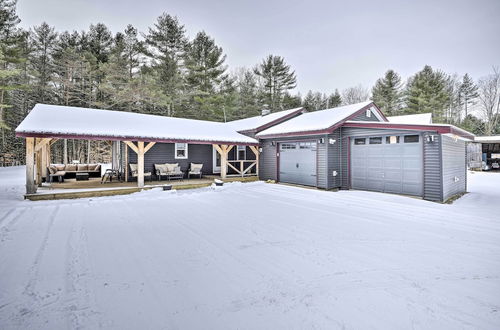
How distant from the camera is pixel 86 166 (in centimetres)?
1163

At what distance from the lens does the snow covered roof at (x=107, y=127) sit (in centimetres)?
782

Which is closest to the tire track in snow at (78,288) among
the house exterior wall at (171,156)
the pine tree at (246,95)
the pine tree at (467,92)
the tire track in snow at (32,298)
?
the tire track in snow at (32,298)

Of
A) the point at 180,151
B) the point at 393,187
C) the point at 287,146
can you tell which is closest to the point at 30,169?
the point at 180,151

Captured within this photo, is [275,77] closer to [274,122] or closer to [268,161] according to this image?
[274,122]

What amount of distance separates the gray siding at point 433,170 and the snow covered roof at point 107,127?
24.6 feet

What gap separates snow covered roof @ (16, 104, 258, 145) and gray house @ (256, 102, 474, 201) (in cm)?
255

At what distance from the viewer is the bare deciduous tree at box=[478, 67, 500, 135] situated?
24.9 metres

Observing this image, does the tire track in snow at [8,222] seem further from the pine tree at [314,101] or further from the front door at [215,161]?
the pine tree at [314,101]

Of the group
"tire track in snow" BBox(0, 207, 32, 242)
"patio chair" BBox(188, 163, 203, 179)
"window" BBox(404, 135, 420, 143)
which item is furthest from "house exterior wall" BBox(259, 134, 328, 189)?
"tire track in snow" BBox(0, 207, 32, 242)

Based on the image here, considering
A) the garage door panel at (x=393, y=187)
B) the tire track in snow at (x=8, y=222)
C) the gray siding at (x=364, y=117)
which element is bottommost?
the tire track in snow at (x=8, y=222)

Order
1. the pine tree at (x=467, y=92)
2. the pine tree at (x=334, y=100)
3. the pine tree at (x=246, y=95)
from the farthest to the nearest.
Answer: the pine tree at (x=334, y=100) < the pine tree at (x=467, y=92) < the pine tree at (x=246, y=95)

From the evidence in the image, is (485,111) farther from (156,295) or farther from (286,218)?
(156,295)

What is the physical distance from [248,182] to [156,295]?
9.64 meters

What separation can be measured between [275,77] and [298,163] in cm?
1642
